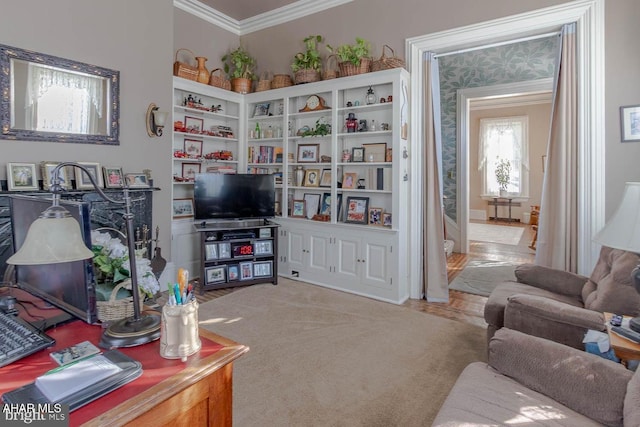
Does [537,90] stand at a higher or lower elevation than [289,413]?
higher

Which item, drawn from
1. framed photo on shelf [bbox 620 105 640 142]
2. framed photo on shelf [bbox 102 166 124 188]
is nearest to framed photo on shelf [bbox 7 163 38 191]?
framed photo on shelf [bbox 102 166 124 188]

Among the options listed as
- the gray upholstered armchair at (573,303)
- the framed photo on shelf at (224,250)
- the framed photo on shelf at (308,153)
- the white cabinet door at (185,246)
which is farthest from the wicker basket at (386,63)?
the white cabinet door at (185,246)

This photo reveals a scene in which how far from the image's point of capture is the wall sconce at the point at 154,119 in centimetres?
384

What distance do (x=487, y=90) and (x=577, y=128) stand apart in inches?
131

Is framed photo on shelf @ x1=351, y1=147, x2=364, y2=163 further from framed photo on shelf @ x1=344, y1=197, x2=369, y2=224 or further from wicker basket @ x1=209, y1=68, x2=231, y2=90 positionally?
wicker basket @ x1=209, y1=68, x2=231, y2=90

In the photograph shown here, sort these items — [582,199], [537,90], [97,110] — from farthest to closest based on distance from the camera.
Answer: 1. [537,90]
2. [97,110]
3. [582,199]

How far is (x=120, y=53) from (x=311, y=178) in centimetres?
238

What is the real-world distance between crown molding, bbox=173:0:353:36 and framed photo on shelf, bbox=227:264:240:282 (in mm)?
3225

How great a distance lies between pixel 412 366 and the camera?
2.57 meters

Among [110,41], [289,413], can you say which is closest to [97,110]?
[110,41]

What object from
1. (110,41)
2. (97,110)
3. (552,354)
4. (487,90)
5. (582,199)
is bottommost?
(552,354)

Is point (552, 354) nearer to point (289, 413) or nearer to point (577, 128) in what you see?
point (289, 413)

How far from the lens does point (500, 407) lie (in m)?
1.40

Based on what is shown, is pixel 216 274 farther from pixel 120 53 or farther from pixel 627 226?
pixel 627 226
